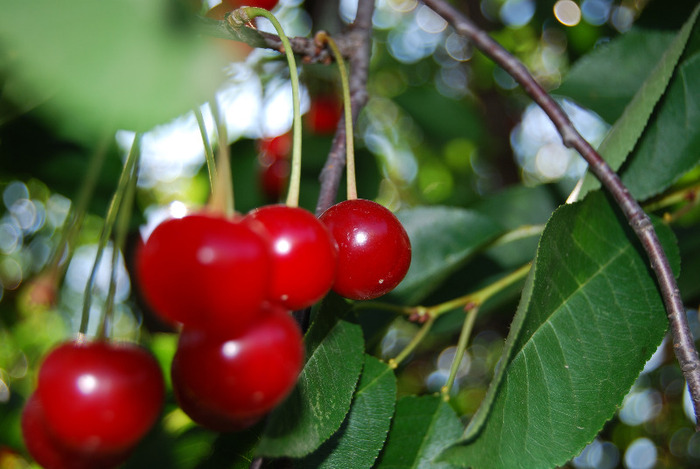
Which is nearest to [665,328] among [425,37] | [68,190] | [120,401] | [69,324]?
[120,401]

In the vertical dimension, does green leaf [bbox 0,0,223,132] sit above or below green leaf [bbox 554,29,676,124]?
above

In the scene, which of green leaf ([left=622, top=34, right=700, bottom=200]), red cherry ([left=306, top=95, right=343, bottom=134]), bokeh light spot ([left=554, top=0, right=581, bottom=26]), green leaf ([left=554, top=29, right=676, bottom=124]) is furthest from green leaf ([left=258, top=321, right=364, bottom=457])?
bokeh light spot ([left=554, top=0, right=581, bottom=26])

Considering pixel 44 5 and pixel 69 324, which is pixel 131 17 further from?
pixel 69 324

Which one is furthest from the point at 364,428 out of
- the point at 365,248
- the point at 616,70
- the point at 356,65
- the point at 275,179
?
the point at 275,179

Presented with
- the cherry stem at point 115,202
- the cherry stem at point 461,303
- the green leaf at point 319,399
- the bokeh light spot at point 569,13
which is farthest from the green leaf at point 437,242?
the bokeh light spot at point 569,13

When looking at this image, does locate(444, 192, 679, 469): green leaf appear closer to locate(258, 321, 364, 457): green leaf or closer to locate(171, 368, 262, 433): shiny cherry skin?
locate(258, 321, 364, 457): green leaf

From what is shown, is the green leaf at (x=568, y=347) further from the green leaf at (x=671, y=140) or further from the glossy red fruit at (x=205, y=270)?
the glossy red fruit at (x=205, y=270)

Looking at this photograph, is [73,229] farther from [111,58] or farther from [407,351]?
[407,351]
